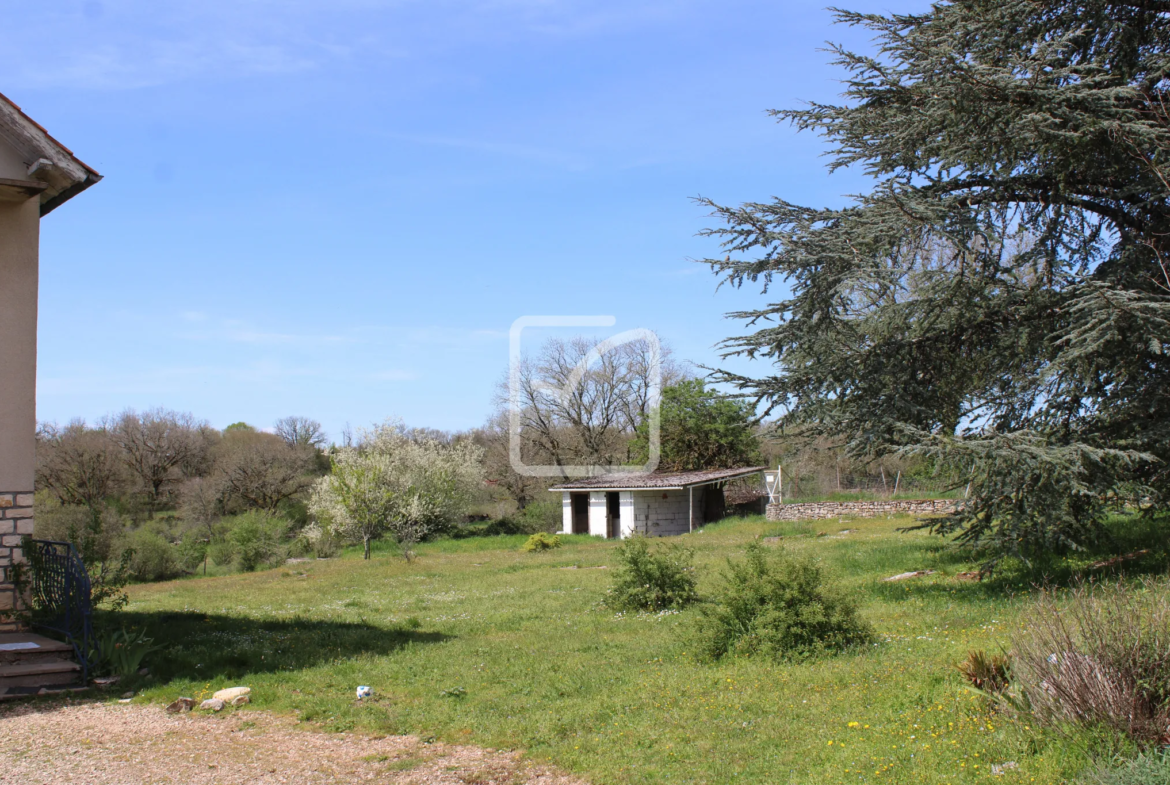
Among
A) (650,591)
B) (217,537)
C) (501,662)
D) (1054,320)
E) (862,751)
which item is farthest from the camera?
(217,537)

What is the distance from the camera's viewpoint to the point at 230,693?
24.9 ft

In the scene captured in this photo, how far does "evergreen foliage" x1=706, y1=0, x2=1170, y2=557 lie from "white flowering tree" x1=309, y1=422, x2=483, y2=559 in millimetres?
19170

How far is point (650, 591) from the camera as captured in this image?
13.0 meters

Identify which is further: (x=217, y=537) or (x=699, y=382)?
(x=699, y=382)

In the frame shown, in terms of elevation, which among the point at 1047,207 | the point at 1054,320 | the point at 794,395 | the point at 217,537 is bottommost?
the point at 217,537

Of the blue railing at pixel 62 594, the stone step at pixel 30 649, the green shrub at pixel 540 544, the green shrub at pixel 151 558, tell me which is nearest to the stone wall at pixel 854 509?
the green shrub at pixel 540 544

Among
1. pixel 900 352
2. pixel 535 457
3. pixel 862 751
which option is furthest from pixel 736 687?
pixel 535 457

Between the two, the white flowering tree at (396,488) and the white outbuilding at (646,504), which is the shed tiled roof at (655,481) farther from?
the white flowering tree at (396,488)

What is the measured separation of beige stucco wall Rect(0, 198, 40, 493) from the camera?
340 inches

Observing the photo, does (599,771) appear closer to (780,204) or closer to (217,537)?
(780,204)

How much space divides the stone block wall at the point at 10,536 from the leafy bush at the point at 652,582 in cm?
818

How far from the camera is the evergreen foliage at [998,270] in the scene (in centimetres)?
984

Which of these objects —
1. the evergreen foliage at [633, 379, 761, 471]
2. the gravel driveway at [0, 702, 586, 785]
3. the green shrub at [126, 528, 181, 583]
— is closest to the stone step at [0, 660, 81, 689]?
the gravel driveway at [0, 702, 586, 785]

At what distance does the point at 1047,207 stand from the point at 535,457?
139 feet
